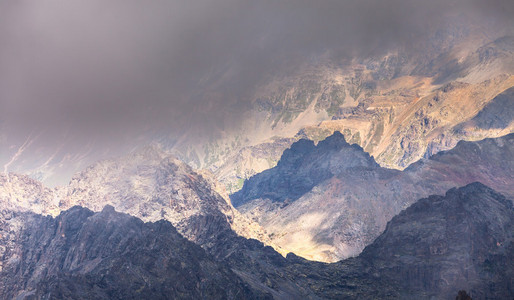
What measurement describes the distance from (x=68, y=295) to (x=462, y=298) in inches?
5333

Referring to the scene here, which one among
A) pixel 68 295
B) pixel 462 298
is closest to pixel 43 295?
pixel 68 295

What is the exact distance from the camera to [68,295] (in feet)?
644

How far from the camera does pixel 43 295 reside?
199 meters

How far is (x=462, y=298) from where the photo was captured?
199 metres

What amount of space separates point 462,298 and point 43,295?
14503 centimetres

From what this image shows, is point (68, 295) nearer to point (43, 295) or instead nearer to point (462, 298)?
point (43, 295)

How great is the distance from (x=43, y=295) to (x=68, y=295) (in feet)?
33.0
